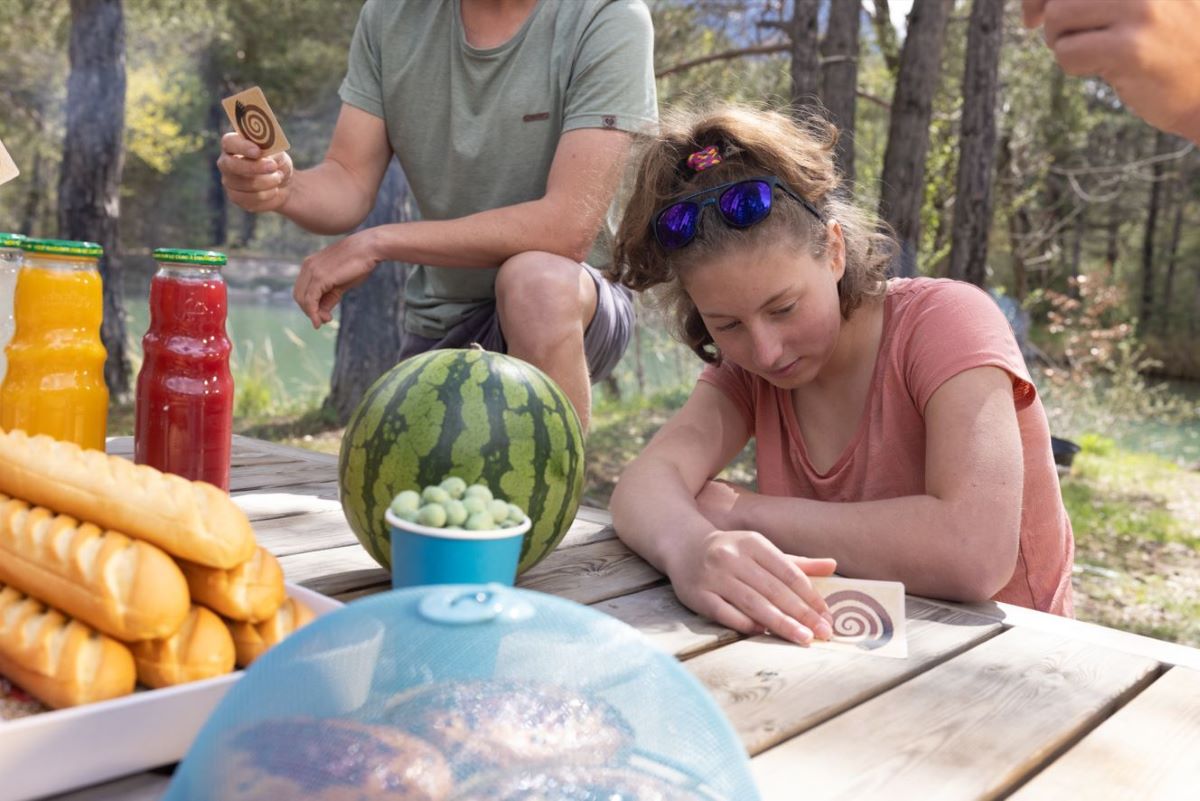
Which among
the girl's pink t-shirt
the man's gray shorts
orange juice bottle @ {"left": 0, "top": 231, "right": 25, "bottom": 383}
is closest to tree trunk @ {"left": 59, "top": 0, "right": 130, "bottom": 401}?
the man's gray shorts

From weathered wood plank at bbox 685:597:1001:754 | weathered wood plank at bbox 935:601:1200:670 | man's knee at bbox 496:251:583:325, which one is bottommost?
weathered wood plank at bbox 935:601:1200:670

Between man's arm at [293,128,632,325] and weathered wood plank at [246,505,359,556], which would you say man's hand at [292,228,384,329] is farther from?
weathered wood plank at [246,505,359,556]

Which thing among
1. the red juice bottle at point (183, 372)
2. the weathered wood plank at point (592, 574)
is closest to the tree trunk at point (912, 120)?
the weathered wood plank at point (592, 574)

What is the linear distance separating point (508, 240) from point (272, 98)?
19.1 metres

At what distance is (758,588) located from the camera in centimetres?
133

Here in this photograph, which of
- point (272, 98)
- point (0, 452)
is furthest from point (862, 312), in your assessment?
point (272, 98)

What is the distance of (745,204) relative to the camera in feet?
5.93

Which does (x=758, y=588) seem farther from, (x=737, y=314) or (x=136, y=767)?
(x=136, y=767)

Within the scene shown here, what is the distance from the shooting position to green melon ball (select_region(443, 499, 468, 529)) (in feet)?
3.42

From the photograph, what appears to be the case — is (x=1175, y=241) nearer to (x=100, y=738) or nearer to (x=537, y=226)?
(x=537, y=226)

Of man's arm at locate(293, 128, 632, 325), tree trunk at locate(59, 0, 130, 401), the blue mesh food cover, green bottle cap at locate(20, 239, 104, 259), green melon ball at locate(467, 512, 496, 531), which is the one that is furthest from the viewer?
tree trunk at locate(59, 0, 130, 401)

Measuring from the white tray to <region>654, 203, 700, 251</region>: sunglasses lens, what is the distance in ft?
3.81

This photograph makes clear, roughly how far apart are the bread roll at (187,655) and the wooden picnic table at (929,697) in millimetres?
80

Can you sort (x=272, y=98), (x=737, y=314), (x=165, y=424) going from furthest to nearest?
(x=272, y=98) < (x=737, y=314) < (x=165, y=424)
